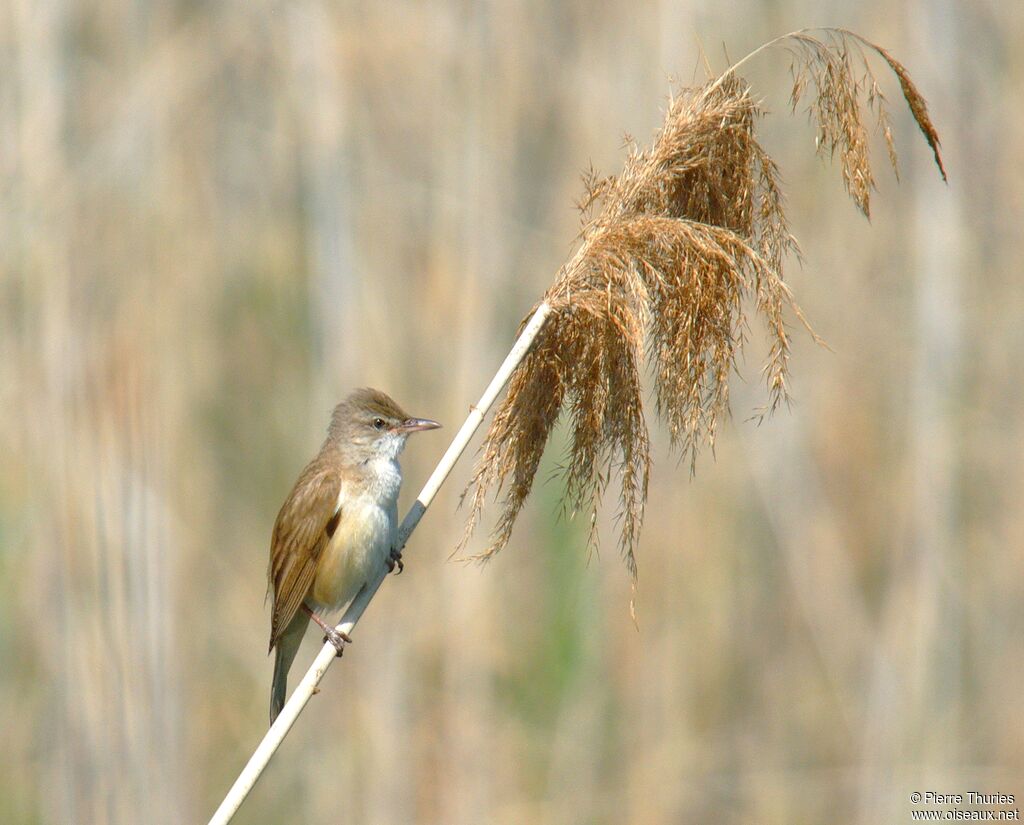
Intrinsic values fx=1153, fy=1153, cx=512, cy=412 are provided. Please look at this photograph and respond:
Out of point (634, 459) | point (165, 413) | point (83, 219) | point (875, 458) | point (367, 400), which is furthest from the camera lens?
point (875, 458)

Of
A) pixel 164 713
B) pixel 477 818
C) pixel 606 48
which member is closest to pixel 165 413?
pixel 164 713

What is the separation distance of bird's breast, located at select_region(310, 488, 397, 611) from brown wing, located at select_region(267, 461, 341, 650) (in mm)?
35

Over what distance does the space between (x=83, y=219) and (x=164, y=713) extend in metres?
1.78

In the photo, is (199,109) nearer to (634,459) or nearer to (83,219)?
(83,219)

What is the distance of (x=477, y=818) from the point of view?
4.58m

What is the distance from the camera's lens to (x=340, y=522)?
3479mm

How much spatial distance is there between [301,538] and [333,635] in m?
0.69

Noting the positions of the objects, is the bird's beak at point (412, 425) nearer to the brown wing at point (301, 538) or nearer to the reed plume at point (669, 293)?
the brown wing at point (301, 538)

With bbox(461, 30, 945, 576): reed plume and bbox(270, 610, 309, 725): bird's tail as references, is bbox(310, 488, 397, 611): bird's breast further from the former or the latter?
bbox(461, 30, 945, 576): reed plume

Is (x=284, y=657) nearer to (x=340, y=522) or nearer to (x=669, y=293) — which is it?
(x=340, y=522)

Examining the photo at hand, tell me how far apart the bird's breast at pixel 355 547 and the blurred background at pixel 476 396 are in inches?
32.4

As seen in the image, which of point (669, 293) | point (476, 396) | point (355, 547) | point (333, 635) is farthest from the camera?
point (476, 396)

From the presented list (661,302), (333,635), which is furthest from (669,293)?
(333,635)

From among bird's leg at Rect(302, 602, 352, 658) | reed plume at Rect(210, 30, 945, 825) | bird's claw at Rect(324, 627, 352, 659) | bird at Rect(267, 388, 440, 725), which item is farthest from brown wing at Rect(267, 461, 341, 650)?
reed plume at Rect(210, 30, 945, 825)
